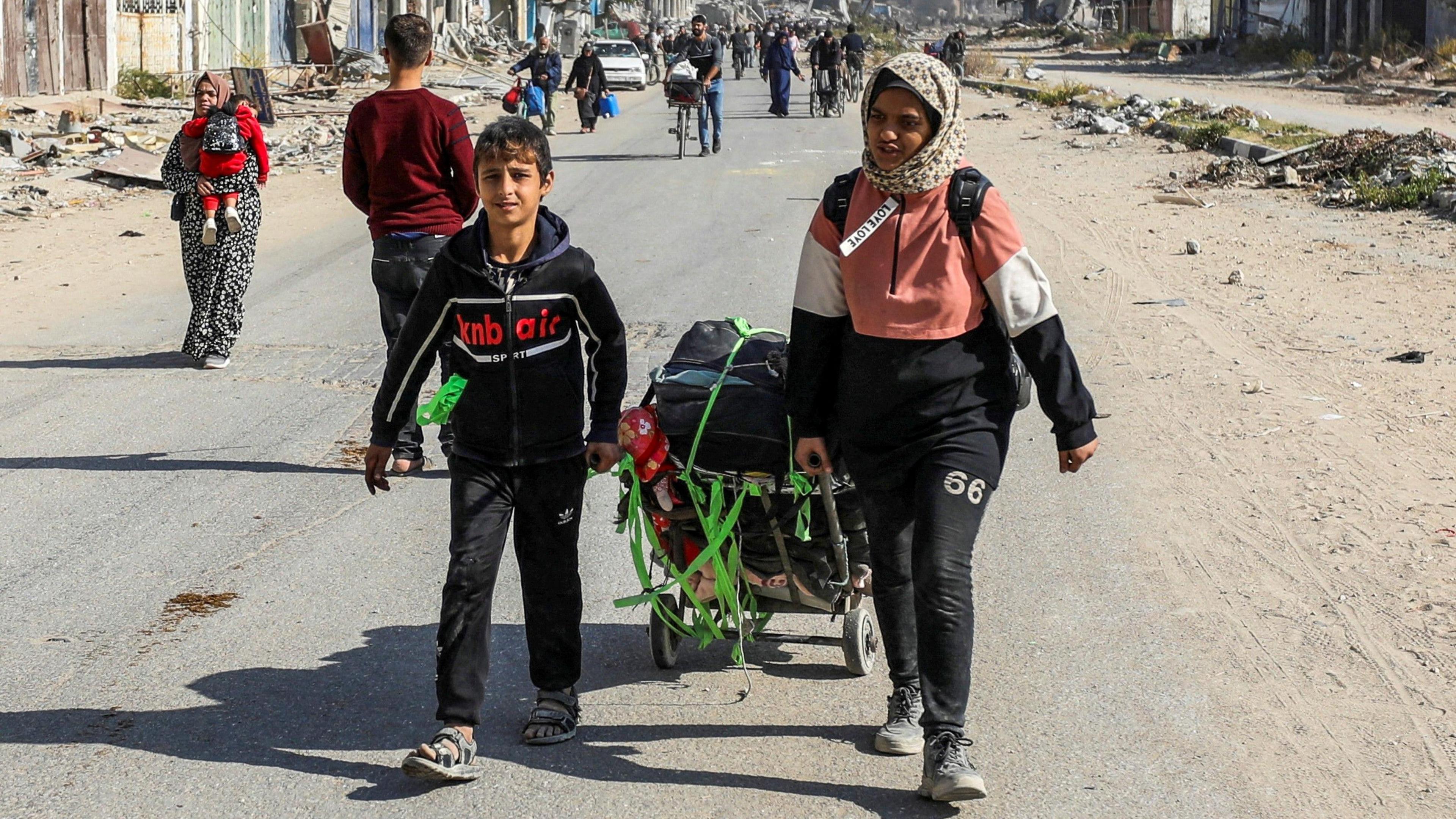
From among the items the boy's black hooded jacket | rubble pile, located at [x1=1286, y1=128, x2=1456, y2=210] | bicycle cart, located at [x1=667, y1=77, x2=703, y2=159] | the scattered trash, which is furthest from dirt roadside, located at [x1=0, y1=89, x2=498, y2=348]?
rubble pile, located at [x1=1286, y1=128, x2=1456, y2=210]

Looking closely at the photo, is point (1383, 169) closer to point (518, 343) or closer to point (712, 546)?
point (712, 546)

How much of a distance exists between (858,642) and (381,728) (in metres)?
1.35

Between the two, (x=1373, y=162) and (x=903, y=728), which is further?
(x=1373, y=162)

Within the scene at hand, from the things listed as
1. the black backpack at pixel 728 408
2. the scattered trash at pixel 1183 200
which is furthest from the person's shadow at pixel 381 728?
the scattered trash at pixel 1183 200

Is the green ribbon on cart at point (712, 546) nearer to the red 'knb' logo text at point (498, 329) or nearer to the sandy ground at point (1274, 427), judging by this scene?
the red 'knb' logo text at point (498, 329)

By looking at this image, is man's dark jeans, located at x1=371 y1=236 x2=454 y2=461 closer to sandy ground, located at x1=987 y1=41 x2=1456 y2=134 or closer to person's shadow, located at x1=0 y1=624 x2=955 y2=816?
person's shadow, located at x1=0 y1=624 x2=955 y2=816

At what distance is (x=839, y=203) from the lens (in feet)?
12.2

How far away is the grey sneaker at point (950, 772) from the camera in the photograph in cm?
359

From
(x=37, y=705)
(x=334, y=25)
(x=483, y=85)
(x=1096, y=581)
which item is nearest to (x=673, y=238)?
(x=1096, y=581)

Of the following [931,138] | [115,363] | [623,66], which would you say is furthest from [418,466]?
[623,66]

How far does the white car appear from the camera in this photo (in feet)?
139

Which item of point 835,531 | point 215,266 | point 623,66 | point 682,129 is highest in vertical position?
point 623,66

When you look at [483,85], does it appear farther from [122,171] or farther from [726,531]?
[726,531]

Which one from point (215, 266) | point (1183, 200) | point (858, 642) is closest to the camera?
point (858, 642)
